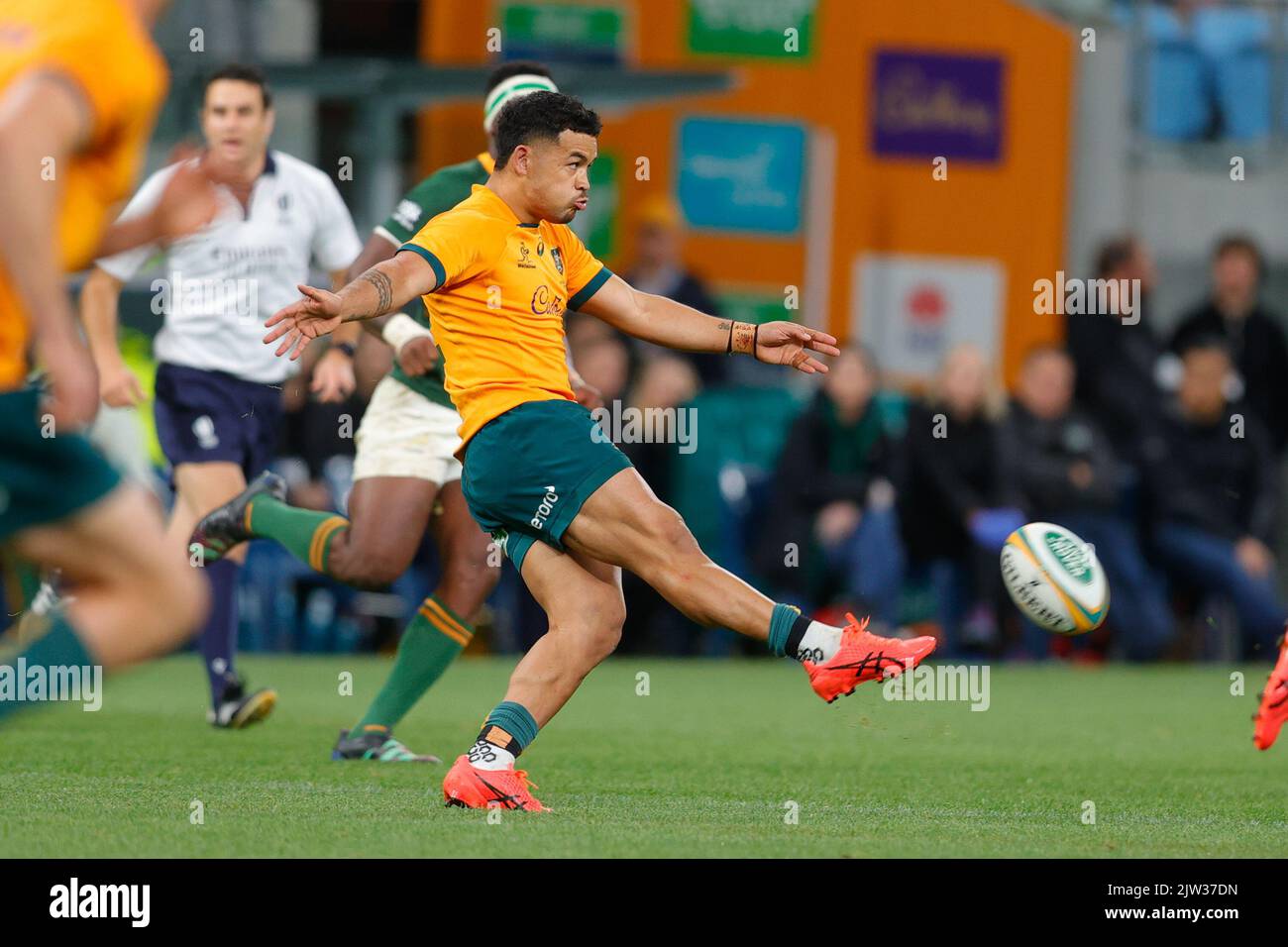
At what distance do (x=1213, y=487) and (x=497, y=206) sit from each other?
9655 mm

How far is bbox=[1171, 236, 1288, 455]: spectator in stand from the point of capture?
16266mm

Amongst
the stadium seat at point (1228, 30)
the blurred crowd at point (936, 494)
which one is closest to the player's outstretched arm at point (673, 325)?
the blurred crowd at point (936, 494)

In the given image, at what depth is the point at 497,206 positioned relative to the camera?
→ 7.11m

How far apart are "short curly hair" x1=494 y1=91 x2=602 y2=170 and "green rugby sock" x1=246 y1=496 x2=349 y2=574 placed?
196 cm

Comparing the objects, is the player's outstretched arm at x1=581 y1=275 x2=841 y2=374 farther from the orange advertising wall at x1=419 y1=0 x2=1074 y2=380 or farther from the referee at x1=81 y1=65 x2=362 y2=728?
the orange advertising wall at x1=419 y1=0 x2=1074 y2=380

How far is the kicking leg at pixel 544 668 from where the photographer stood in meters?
6.77

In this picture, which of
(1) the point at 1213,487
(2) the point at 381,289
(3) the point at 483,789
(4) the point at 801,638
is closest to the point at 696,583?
(4) the point at 801,638

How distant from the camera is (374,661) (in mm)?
14555

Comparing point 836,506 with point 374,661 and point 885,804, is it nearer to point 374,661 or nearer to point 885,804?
point 374,661

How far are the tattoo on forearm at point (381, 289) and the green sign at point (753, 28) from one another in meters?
13.2

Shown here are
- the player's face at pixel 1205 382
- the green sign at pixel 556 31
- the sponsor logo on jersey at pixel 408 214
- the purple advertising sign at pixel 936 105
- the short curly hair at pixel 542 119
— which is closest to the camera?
the short curly hair at pixel 542 119

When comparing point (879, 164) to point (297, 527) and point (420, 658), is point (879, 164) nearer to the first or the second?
point (297, 527)

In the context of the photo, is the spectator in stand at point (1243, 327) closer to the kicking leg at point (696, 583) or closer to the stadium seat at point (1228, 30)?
the stadium seat at point (1228, 30)

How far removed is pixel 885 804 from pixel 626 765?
149 centimetres
